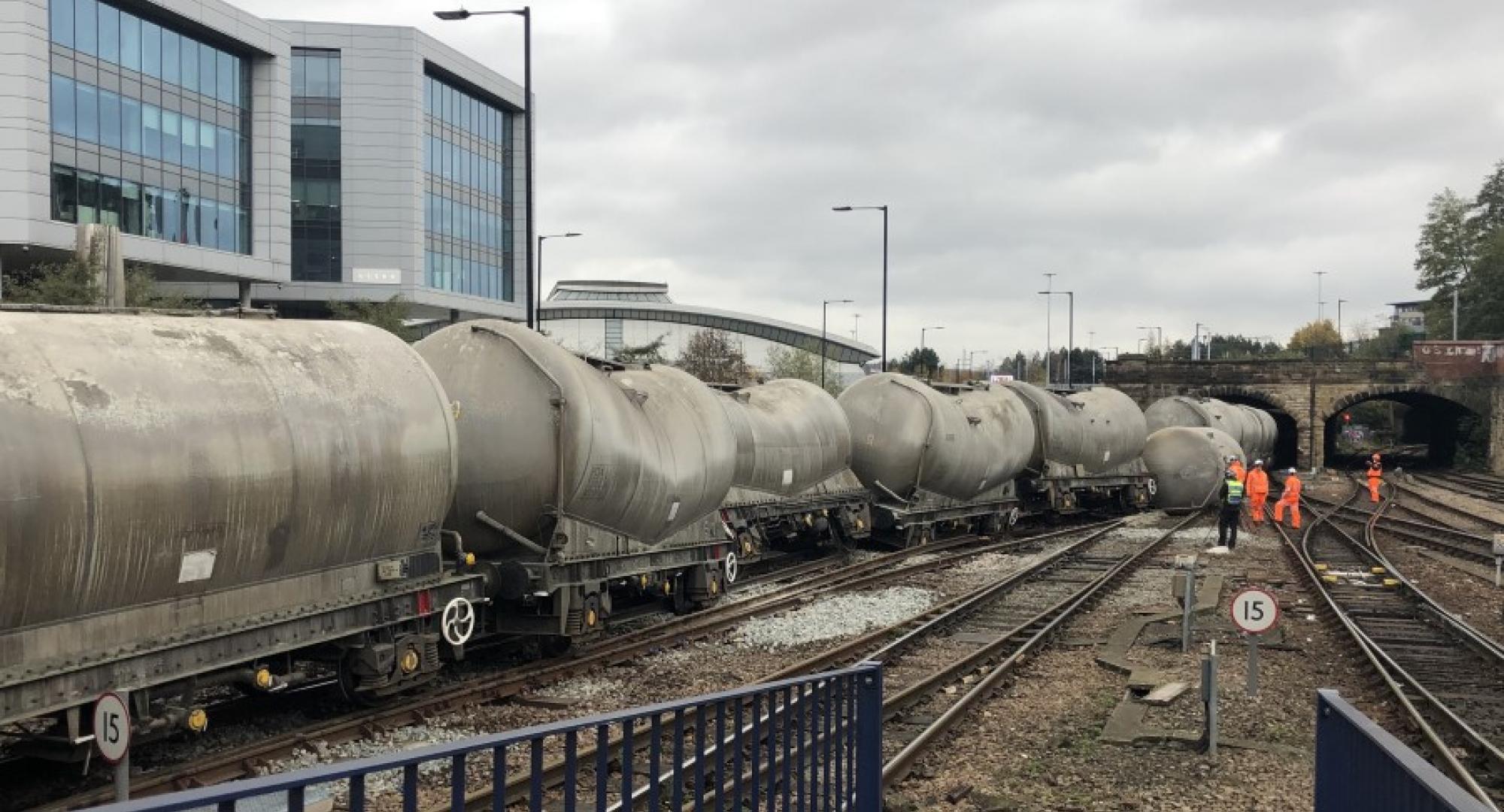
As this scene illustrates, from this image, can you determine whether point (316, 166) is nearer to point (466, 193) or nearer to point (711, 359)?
point (466, 193)

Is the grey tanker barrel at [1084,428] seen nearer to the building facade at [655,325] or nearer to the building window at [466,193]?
the building window at [466,193]

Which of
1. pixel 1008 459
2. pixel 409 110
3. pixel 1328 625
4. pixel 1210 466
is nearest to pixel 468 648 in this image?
pixel 1328 625

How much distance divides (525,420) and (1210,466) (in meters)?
29.3

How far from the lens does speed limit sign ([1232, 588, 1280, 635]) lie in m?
11.1

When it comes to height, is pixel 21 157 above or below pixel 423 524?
above

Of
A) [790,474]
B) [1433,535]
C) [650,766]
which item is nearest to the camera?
[650,766]

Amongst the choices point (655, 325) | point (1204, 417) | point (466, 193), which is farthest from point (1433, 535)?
point (655, 325)

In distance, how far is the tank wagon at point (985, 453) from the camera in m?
24.8

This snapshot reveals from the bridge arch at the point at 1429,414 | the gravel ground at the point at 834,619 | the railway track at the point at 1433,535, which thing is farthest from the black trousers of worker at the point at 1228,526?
the bridge arch at the point at 1429,414

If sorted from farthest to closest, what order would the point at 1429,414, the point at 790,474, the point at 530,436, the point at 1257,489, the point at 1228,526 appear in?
the point at 1429,414 → the point at 1257,489 → the point at 1228,526 → the point at 790,474 → the point at 530,436

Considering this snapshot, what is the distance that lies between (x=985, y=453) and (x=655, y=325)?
94.6 m

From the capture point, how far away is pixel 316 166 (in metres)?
62.3

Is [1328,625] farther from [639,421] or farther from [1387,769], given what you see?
[1387,769]

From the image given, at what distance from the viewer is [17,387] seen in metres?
7.02
